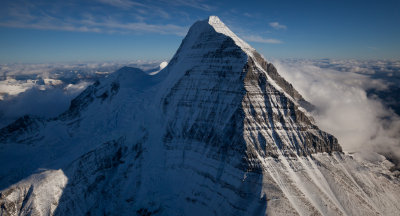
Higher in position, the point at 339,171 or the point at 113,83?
the point at 113,83

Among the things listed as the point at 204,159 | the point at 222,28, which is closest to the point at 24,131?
the point at 204,159

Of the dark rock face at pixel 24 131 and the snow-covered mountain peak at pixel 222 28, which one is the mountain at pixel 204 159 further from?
the snow-covered mountain peak at pixel 222 28

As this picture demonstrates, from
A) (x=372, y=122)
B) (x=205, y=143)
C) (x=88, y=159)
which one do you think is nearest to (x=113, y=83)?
(x=88, y=159)

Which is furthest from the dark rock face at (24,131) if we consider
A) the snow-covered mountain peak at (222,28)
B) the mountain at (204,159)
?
the snow-covered mountain peak at (222,28)

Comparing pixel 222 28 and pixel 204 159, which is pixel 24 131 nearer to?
pixel 204 159

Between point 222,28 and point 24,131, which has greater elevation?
point 222,28

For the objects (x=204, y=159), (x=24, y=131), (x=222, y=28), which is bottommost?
(x=204, y=159)

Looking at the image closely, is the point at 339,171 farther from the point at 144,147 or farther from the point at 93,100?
the point at 93,100

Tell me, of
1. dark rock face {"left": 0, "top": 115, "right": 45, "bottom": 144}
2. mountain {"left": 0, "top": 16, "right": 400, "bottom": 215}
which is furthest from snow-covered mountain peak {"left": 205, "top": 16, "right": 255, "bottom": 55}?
dark rock face {"left": 0, "top": 115, "right": 45, "bottom": 144}
